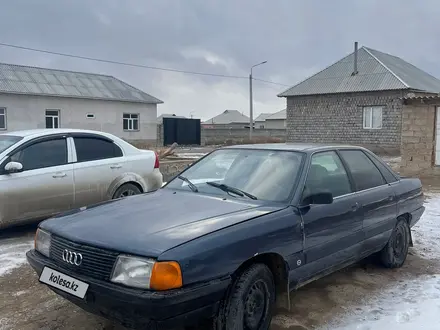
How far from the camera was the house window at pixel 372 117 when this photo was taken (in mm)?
28234

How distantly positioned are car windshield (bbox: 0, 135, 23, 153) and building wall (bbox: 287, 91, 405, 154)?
24689 millimetres

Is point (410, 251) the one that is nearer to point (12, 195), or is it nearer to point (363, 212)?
point (363, 212)

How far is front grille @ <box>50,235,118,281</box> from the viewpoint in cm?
279

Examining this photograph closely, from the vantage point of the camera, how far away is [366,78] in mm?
29453

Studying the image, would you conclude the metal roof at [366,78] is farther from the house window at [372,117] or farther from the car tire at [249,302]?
the car tire at [249,302]

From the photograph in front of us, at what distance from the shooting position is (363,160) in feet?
15.9

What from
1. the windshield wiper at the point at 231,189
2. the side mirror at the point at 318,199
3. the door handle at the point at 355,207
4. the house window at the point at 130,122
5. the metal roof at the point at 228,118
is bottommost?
the door handle at the point at 355,207

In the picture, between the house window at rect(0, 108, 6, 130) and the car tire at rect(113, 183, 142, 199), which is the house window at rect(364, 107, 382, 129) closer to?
the house window at rect(0, 108, 6, 130)

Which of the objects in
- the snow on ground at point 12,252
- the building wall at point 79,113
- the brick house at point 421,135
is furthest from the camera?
the building wall at point 79,113

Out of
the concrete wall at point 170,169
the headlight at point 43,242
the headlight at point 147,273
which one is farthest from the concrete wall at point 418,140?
the headlight at point 147,273

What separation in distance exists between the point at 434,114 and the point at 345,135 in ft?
53.3

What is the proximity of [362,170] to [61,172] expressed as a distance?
13.4ft

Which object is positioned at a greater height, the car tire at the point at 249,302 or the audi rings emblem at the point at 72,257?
the audi rings emblem at the point at 72,257

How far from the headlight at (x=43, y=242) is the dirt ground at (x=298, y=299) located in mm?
617
